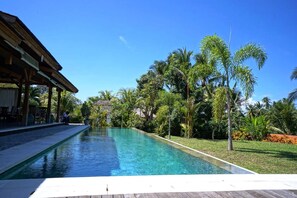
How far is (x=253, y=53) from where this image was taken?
1123 cm

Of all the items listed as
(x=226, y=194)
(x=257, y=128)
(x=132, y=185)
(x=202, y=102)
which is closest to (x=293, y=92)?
(x=257, y=128)

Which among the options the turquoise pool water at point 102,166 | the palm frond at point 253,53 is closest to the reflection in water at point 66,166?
the turquoise pool water at point 102,166

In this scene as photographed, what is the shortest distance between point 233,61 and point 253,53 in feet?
2.95

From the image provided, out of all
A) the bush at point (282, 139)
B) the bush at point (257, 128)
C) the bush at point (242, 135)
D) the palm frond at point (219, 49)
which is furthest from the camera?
the bush at point (242, 135)

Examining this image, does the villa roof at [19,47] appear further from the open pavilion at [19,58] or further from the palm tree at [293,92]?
the palm tree at [293,92]

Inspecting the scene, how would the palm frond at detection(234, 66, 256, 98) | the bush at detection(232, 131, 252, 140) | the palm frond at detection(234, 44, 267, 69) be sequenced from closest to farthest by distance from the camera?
the palm frond at detection(234, 66, 256, 98) < the palm frond at detection(234, 44, 267, 69) < the bush at detection(232, 131, 252, 140)

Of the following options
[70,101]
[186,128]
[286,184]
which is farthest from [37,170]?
[70,101]

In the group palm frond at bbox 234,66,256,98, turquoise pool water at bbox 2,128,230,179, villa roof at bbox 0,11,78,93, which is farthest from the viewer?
palm frond at bbox 234,66,256,98

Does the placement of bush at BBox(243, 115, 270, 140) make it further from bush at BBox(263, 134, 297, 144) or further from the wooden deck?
the wooden deck

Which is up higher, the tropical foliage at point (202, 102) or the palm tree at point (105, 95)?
the palm tree at point (105, 95)

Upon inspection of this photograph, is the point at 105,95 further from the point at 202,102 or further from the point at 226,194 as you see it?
the point at 226,194

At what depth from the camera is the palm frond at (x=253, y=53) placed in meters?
11.2

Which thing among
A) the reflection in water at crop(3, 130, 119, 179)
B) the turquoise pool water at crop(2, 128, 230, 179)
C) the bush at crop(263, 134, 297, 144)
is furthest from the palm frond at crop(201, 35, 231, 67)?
the bush at crop(263, 134, 297, 144)

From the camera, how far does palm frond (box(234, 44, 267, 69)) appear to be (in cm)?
1118
